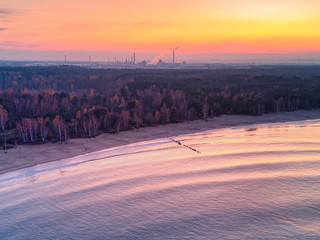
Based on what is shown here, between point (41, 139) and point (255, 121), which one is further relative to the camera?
point (255, 121)

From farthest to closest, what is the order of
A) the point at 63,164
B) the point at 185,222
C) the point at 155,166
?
1. the point at 63,164
2. the point at 155,166
3. the point at 185,222

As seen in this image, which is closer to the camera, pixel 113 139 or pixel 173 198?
pixel 173 198

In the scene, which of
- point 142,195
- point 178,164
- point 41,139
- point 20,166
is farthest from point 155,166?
point 41,139

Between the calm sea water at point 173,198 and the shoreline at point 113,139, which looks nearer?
the calm sea water at point 173,198

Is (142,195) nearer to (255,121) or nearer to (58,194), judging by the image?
(58,194)

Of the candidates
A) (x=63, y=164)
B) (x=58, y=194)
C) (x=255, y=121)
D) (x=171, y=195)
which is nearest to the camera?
(x=171, y=195)
